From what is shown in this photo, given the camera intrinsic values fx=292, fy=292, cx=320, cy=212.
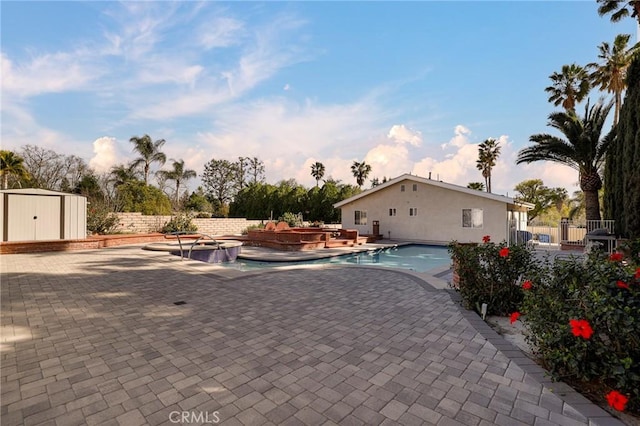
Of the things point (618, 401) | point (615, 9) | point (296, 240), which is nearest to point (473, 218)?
point (296, 240)

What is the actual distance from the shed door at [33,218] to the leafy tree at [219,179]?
33.0 metres

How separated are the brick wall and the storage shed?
11.7 ft

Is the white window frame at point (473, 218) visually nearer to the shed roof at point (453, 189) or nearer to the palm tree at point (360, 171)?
the shed roof at point (453, 189)

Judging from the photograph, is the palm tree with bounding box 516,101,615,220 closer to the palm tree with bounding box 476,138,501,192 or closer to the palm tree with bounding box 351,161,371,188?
the palm tree with bounding box 476,138,501,192

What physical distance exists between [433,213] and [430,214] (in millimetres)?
193

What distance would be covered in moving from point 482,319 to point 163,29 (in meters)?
12.2

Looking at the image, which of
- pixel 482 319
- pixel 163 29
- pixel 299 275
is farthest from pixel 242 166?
pixel 482 319

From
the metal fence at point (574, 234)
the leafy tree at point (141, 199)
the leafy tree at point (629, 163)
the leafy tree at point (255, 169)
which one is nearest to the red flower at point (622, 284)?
the leafy tree at point (629, 163)

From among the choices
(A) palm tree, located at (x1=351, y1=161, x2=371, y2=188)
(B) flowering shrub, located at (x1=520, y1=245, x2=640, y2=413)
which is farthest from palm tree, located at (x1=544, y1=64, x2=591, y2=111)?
(B) flowering shrub, located at (x1=520, y1=245, x2=640, y2=413)

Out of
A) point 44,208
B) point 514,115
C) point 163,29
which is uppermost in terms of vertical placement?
point 163,29

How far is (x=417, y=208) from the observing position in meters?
18.9

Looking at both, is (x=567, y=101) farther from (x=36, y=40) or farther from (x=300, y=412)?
(x=36, y=40)

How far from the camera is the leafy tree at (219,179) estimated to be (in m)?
45.2

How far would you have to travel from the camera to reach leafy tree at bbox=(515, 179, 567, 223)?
3503 centimetres
